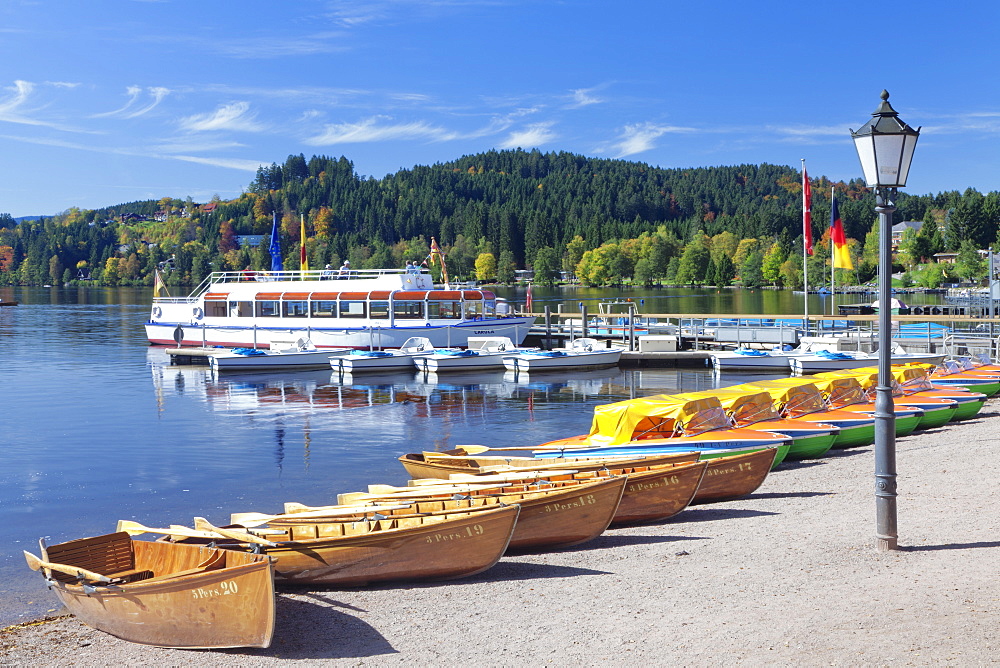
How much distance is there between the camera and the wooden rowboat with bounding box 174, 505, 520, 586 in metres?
10.5

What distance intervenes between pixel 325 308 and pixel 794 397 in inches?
1465

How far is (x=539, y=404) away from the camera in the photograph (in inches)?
1329

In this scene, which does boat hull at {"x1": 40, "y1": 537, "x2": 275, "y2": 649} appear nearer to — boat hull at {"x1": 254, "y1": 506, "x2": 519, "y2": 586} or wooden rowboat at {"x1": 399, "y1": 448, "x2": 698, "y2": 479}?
boat hull at {"x1": 254, "y1": 506, "x2": 519, "y2": 586}

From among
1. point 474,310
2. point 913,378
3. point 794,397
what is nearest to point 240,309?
point 474,310

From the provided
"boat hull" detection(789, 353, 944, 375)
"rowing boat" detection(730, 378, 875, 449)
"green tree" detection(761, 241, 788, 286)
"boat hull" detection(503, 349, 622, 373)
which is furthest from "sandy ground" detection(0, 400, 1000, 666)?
"green tree" detection(761, 241, 788, 286)

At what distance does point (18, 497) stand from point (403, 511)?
12.1 m

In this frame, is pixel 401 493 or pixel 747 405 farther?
pixel 747 405

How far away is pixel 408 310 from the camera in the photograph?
167 feet

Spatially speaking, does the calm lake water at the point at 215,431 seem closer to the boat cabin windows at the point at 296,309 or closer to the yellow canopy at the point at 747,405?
the yellow canopy at the point at 747,405

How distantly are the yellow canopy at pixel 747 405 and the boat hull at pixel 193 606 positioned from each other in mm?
11634

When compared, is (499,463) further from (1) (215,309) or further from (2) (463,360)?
(1) (215,309)

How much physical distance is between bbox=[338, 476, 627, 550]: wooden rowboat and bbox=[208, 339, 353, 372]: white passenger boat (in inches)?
1339

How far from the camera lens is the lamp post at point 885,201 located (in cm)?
1008

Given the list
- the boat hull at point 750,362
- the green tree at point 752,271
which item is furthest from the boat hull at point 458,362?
the green tree at point 752,271
